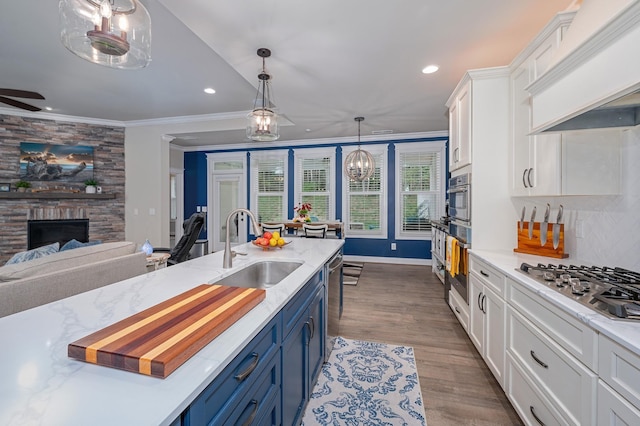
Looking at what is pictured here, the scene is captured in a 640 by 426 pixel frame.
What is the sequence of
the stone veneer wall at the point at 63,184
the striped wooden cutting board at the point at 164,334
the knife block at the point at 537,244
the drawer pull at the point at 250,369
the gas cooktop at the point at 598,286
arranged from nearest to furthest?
the striped wooden cutting board at the point at 164,334, the drawer pull at the point at 250,369, the gas cooktop at the point at 598,286, the knife block at the point at 537,244, the stone veneer wall at the point at 63,184

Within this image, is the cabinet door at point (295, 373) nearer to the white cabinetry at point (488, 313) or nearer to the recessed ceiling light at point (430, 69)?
the white cabinetry at point (488, 313)

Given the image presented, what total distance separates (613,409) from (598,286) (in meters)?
0.56

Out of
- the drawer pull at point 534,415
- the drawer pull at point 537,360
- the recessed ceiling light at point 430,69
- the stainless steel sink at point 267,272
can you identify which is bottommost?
the drawer pull at point 534,415

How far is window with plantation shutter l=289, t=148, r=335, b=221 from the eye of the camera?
641cm

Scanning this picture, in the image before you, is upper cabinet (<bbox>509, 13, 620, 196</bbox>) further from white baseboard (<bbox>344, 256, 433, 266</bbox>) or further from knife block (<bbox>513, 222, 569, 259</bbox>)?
white baseboard (<bbox>344, 256, 433, 266</bbox>)

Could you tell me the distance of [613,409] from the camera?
0.99m

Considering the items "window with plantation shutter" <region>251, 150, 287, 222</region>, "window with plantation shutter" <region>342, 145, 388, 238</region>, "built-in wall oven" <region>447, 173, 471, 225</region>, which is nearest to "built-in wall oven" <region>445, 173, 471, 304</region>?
"built-in wall oven" <region>447, 173, 471, 225</region>

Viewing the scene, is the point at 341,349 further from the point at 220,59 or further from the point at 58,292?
the point at 220,59

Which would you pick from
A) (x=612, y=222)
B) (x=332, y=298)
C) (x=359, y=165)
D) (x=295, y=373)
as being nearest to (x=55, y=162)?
(x=359, y=165)

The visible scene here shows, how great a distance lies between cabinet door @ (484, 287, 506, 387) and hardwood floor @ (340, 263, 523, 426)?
0.61ft

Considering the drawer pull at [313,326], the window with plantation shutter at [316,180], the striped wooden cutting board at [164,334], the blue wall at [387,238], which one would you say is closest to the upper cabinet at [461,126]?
the drawer pull at [313,326]

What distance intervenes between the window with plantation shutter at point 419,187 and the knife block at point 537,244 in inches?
139

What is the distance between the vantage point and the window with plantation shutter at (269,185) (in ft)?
22.0

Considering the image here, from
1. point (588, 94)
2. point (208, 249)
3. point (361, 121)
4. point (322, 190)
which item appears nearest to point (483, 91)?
point (588, 94)
